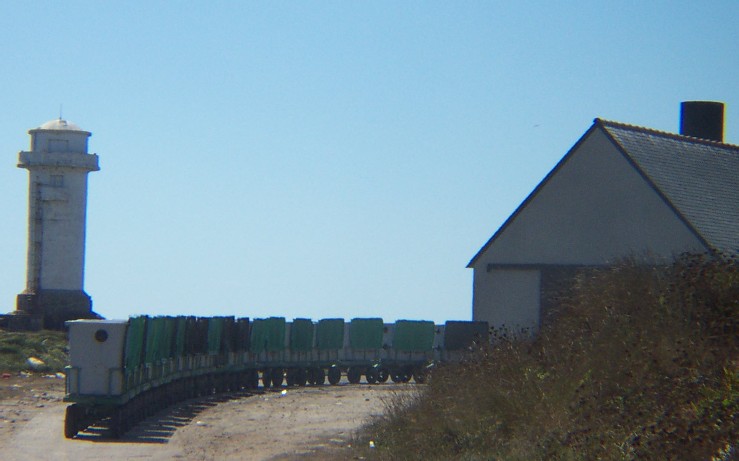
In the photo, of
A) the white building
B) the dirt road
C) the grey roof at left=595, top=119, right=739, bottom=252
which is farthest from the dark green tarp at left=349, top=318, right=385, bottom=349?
the grey roof at left=595, top=119, right=739, bottom=252

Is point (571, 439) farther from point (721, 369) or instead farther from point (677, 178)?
point (677, 178)

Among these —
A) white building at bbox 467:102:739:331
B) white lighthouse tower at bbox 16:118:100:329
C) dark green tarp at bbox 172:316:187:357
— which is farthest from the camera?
white lighthouse tower at bbox 16:118:100:329

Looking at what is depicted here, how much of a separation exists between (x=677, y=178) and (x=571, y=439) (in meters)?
20.7

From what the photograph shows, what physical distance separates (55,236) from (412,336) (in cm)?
2109

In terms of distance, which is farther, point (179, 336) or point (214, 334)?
point (214, 334)

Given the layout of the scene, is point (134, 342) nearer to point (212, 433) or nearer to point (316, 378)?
point (212, 433)

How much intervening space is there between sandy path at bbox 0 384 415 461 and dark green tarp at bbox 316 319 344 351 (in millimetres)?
10265

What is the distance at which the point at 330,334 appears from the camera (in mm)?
40250

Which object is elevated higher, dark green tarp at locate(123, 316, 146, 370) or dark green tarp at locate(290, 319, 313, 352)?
dark green tarp at locate(123, 316, 146, 370)

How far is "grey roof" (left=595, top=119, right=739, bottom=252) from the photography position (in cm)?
2898

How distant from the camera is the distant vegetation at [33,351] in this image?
128 ft

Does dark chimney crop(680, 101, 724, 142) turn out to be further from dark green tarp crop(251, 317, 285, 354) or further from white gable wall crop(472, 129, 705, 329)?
dark green tarp crop(251, 317, 285, 354)

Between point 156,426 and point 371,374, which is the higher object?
point 156,426

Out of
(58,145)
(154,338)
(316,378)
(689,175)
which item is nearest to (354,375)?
(316,378)
